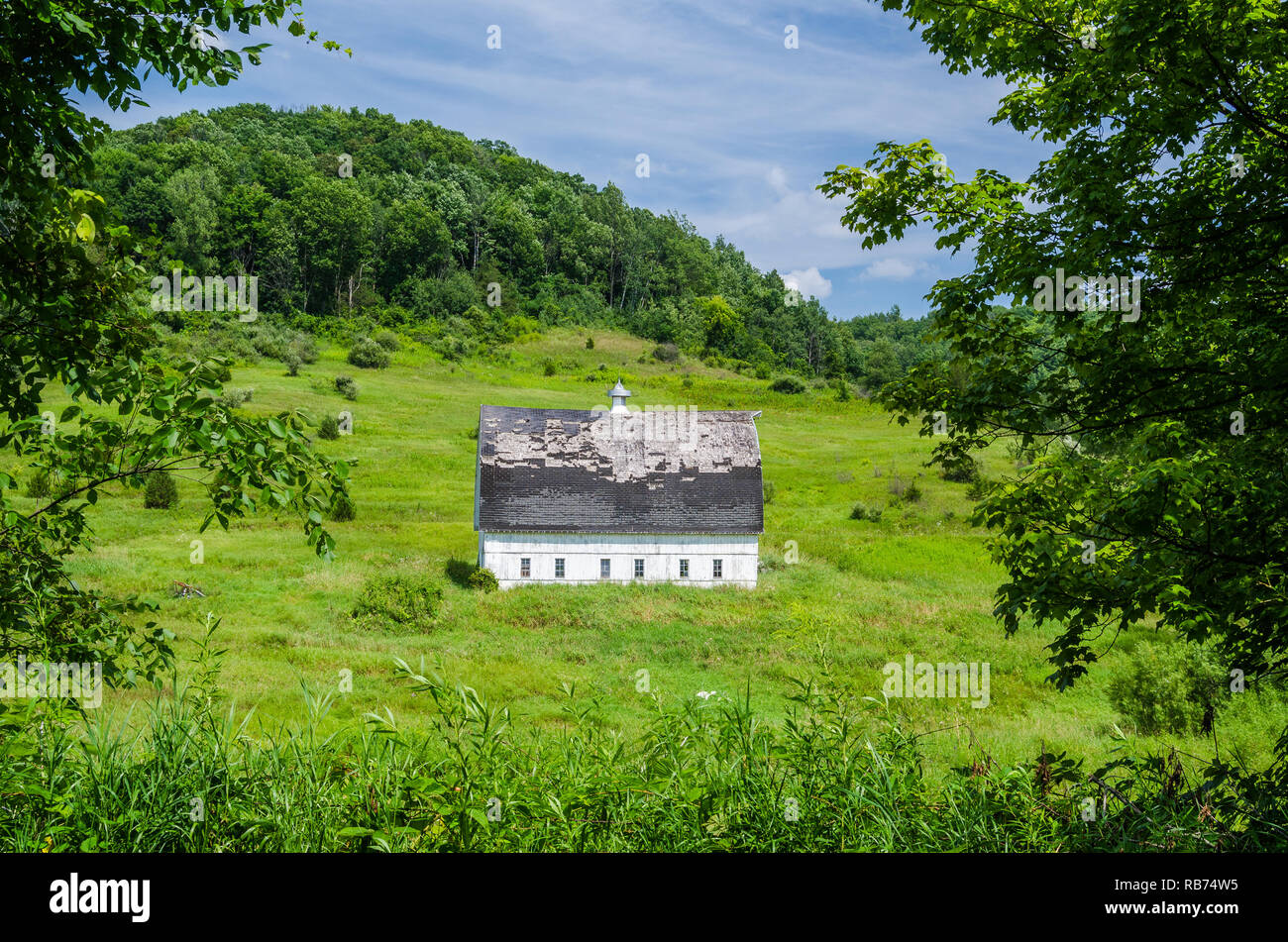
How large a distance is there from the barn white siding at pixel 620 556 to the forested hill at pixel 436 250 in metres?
52.0

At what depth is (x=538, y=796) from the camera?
3.94m

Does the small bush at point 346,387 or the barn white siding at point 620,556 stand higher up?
the small bush at point 346,387

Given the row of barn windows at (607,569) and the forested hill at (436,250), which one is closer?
the row of barn windows at (607,569)

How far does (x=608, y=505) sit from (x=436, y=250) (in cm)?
8455

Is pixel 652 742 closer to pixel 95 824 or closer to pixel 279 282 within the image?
pixel 95 824

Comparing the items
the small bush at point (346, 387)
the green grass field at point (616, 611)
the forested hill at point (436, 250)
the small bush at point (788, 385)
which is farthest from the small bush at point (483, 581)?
the forested hill at point (436, 250)

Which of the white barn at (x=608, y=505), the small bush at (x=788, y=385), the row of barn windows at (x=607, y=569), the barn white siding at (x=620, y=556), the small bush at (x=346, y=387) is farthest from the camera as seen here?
the small bush at (x=788, y=385)

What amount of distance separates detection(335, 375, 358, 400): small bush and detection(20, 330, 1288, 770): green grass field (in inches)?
170

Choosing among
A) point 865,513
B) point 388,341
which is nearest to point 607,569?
point 865,513

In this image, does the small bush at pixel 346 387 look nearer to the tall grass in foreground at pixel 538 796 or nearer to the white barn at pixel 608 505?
the white barn at pixel 608 505

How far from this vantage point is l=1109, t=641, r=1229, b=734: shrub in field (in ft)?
58.2

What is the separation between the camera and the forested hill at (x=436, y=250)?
96250mm

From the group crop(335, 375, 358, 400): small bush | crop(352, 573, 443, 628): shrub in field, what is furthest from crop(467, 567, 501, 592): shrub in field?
crop(335, 375, 358, 400): small bush
